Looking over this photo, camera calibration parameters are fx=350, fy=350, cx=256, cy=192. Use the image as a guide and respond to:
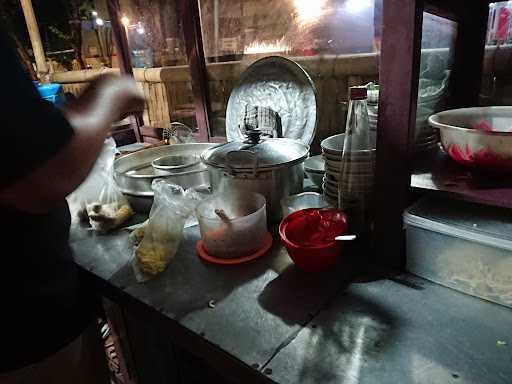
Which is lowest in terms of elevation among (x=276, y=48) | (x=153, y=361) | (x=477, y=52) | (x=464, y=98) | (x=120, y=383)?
(x=120, y=383)

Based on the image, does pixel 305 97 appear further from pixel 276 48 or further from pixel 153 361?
pixel 153 361

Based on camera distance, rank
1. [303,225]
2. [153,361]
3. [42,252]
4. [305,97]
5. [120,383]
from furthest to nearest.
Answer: [120,383] < [305,97] < [153,361] < [303,225] < [42,252]

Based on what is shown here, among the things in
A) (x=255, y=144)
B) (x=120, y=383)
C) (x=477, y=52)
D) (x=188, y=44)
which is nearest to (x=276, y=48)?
(x=188, y=44)

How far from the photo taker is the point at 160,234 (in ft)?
3.76

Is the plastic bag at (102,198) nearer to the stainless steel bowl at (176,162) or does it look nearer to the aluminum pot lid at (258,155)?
the stainless steel bowl at (176,162)

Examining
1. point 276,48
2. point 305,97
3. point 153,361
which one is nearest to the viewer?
point 153,361

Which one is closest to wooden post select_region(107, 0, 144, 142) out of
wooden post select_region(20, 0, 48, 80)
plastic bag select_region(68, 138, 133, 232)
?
plastic bag select_region(68, 138, 133, 232)

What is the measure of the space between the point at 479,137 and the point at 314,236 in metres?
0.51

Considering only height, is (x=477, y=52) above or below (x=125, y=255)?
above

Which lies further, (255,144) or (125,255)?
(255,144)

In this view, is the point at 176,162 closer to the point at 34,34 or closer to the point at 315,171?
the point at 315,171

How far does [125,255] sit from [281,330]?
0.67 m

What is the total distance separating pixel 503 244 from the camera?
787mm

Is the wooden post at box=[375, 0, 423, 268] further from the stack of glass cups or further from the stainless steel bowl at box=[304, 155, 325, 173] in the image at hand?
the stainless steel bowl at box=[304, 155, 325, 173]
